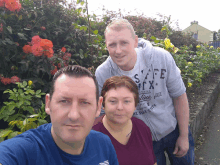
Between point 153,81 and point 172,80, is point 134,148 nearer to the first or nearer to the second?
point 153,81

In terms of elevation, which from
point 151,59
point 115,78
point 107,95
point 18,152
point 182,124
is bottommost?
point 182,124

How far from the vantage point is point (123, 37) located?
147 cm

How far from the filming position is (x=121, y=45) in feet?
4.87

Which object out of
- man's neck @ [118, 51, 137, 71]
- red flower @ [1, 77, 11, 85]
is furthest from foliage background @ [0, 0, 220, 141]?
man's neck @ [118, 51, 137, 71]

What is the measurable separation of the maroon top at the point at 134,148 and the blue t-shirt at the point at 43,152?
0.23 m

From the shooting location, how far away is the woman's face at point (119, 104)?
1316mm

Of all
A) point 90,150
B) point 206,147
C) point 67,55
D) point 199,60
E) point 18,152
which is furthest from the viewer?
point 199,60

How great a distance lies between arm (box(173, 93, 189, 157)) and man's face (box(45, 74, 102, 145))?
118 centimetres

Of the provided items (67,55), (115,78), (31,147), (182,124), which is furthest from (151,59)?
(67,55)

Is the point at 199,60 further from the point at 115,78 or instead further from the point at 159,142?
the point at 115,78

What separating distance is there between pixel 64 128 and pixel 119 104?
A: 51 cm

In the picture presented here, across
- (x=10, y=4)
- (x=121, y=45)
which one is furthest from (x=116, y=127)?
(x=10, y=4)

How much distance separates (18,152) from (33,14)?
7.96ft

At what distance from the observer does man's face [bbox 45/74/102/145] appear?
880 mm
